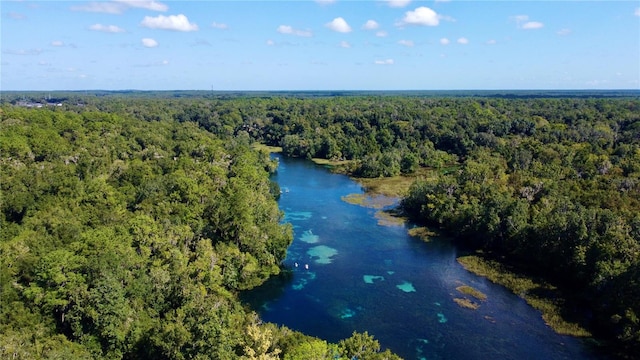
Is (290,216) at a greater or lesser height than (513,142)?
lesser

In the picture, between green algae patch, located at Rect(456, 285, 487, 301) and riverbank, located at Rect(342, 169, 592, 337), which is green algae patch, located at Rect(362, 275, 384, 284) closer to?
green algae patch, located at Rect(456, 285, 487, 301)

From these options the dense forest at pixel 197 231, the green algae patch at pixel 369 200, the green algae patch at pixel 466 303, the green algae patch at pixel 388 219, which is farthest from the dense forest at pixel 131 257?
the green algae patch at pixel 388 219

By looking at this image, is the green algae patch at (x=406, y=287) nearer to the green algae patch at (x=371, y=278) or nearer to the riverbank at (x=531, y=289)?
the green algae patch at (x=371, y=278)

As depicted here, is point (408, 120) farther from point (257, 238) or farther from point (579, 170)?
point (257, 238)

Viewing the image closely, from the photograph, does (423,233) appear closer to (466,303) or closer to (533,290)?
(533,290)

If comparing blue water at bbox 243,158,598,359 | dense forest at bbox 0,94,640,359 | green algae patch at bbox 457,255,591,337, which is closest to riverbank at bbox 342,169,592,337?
green algae patch at bbox 457,255,591,337

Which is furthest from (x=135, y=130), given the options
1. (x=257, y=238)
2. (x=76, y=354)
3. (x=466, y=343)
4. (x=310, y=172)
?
(x=466, y=343)
